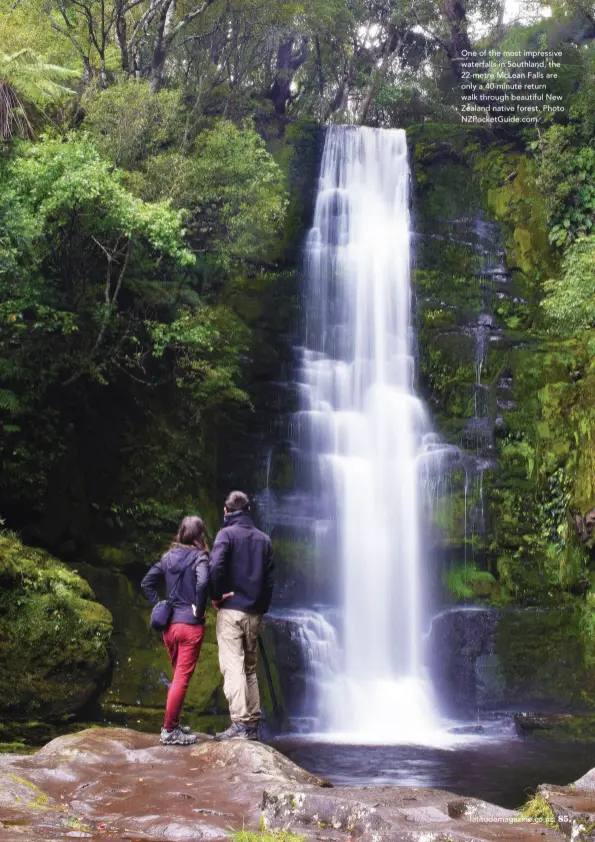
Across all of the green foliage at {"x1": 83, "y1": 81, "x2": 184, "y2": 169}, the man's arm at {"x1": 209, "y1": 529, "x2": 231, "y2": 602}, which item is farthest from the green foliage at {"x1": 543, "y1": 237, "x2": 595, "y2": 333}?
the man's arm at {"x1": 209, "y1": 529, "x2": 231, "y2": 602}

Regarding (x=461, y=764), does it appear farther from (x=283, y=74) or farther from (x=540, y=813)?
(x=283, y=74)

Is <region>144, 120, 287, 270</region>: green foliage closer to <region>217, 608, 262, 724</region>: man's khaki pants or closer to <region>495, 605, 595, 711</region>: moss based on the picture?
<region>495, 605, 595, 711</region>: moss

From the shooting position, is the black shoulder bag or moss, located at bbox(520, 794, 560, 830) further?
the black shoulder bag

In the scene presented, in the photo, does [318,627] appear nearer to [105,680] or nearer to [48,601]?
[105,680]

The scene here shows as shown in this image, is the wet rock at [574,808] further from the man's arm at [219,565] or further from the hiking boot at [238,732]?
the man's arm at [219,565]

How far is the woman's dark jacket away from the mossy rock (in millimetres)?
2620

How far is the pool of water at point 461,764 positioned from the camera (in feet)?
29.1

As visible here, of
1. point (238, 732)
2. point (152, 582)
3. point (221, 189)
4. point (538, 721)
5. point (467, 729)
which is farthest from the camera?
point (221, 189)

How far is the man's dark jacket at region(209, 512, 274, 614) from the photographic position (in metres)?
6.45

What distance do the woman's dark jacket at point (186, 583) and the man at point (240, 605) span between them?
0.31 feet

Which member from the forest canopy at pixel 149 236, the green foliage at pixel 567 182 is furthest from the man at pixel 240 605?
the green foliage at pixel 567 182

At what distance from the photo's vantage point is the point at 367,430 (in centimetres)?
1677

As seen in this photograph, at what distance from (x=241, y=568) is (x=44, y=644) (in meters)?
3.23

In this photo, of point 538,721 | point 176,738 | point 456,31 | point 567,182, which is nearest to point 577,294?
point 567,182
